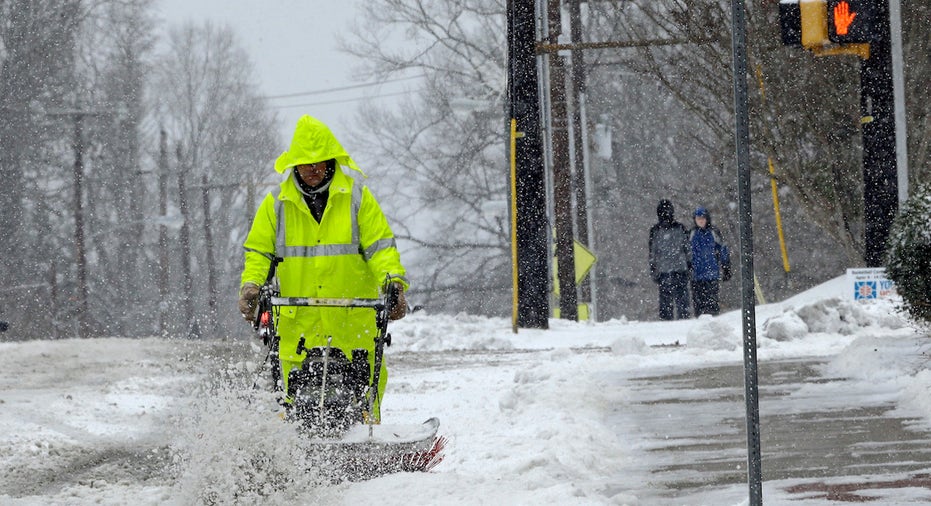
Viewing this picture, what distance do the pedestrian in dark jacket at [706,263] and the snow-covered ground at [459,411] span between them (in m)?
1.15

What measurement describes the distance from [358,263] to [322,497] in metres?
1.42

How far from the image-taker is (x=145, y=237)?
211 ft

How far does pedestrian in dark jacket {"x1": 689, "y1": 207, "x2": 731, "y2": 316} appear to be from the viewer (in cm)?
A: 1978

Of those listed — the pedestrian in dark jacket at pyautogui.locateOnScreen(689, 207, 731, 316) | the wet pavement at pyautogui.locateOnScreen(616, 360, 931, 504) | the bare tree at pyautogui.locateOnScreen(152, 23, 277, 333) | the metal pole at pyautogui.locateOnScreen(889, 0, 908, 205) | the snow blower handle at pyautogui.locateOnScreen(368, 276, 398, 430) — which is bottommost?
the wet pavement at pyautogui.locateOnScreen(616, 360, 931, 504)

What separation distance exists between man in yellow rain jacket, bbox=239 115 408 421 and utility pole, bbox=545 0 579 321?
62.4 feet

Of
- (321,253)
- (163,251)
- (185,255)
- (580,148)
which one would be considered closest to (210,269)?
(185,255)

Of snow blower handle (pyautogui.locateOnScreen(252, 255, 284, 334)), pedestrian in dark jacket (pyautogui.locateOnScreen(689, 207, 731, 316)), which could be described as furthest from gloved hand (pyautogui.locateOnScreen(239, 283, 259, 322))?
pedestrian in dark jacket (pyautogui.locateOnScreen(689, 207, 731, 316))

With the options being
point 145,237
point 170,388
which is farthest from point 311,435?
point 145,237

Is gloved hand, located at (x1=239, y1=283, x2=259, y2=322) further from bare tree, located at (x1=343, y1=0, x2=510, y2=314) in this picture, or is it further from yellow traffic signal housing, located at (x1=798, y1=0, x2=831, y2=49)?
bare tree, located at (x1=343, y1=0, x2=510, y2=314)

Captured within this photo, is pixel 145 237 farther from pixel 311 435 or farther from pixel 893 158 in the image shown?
pixel 311 435

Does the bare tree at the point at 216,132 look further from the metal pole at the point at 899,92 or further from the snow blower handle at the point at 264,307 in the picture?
the snow blower handle at the point at 264,307

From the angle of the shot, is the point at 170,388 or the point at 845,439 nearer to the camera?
the point at 845,439

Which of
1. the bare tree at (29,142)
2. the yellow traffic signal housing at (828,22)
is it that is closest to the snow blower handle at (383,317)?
the yellow traffic signal housing at (828,22)

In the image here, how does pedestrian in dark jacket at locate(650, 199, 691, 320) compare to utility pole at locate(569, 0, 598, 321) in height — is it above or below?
below
